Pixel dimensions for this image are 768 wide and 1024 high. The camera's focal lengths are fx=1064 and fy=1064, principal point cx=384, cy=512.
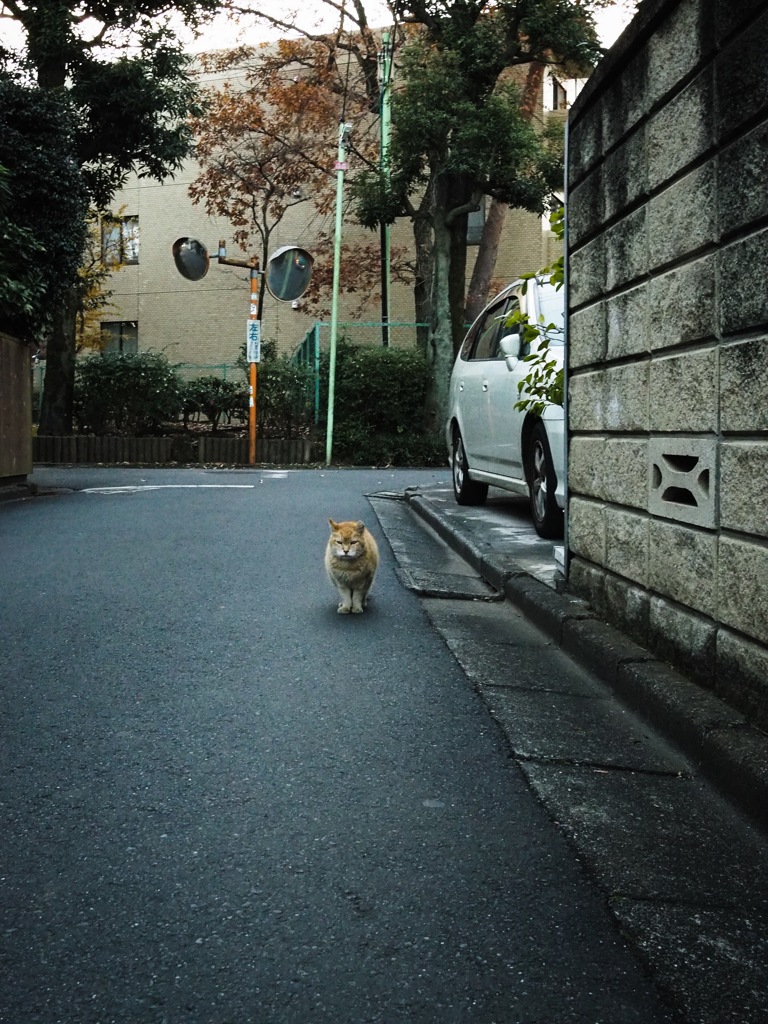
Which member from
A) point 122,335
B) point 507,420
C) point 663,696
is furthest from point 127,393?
point 663,696

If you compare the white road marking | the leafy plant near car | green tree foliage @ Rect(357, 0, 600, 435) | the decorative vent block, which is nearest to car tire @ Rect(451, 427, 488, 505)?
the leafy plant near car

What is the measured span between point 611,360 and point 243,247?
27.4 m

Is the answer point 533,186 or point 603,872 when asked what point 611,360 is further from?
point 533,186

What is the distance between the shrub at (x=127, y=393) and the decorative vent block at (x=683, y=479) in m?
18.4

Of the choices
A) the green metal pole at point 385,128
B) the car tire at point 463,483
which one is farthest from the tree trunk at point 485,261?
the car tire at point 463,483

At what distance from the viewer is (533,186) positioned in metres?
19.9

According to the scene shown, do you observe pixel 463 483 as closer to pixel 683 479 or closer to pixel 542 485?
pixel 542 485

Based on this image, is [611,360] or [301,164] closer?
[611,360]

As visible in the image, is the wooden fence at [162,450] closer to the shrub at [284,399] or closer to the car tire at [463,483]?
the shrub at [284,399]

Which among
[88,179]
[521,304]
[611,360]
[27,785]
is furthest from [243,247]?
[27,785]

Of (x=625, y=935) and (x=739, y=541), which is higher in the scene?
(x=739, y=541)

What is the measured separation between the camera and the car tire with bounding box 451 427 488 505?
10.8m

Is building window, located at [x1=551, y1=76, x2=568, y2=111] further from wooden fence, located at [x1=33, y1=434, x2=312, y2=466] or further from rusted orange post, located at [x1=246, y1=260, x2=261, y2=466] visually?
wooden fence, located at [x1=33, y1=434, x2=312, y2=466]

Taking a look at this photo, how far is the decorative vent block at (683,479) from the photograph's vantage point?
154 inches
